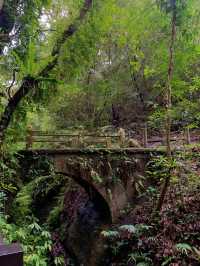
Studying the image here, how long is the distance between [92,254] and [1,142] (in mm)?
5360

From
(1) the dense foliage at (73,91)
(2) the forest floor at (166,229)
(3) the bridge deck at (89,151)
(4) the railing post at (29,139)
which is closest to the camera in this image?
(1) the dense foliage at (73,91)

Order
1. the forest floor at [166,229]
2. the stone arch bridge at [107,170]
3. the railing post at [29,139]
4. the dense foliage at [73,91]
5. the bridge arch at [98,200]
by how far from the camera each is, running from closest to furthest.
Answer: the dense foliage at [73,91] < the forest floor at [166,229] < the railing post at [29,139] < the stone arch bridge at [107,170] < the bridge arch at [98,200]

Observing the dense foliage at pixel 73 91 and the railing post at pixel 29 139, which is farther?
the railing post at pixel 29 139

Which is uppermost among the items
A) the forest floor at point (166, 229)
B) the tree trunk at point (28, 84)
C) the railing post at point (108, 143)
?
the tree trunk at point (28, 84)

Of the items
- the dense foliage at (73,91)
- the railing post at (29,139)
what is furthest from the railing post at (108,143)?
the railing post at (29,139)

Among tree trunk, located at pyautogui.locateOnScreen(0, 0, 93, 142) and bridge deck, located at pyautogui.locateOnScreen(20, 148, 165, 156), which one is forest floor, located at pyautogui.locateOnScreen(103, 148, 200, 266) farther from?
tree trunk, located at pyautogui.locateOnScreen(0, 0, 93, 142)

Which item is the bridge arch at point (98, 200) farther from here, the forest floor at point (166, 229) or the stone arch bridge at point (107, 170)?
the forest floor at point (166, 229)

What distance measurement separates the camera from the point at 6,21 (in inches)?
188

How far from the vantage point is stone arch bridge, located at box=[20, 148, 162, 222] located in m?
7.96

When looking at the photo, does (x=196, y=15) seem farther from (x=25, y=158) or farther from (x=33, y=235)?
(x=33, y=235)

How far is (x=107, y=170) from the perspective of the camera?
28.3 ft

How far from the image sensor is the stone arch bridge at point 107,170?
796 cm

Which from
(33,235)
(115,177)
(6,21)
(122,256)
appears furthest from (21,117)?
(122,256)

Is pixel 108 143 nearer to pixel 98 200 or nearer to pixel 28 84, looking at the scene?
pixel 98 200
